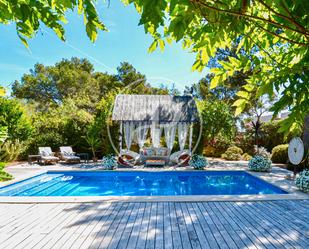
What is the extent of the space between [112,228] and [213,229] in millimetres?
1866

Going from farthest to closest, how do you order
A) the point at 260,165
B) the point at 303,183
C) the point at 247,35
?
the point at 260,165 < the point at 303,183 < the point at 247,35

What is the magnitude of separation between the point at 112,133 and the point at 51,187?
5.85 m

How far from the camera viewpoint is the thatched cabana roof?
1434cm

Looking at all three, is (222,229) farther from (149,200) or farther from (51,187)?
(51,187)

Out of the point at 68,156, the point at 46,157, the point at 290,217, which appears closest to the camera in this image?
the point at 290,217

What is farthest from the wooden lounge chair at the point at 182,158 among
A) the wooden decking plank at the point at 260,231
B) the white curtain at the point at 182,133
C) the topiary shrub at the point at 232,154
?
the wooden decking plank at the point at 260,231

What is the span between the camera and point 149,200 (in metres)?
6.52

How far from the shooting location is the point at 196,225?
4836 millimetres

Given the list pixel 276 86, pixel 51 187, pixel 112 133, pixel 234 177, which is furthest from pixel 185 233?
pixel 112 133

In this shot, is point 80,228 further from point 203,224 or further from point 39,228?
→ point 203,224

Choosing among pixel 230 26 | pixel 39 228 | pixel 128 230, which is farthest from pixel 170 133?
pixel 230 26

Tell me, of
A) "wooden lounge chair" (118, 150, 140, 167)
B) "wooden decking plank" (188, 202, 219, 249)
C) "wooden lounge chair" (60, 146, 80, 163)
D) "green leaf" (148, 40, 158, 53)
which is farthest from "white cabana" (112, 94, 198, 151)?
"green leaf" (148, 40, 158, 53)

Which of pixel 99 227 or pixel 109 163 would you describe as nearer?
pixel 99 227

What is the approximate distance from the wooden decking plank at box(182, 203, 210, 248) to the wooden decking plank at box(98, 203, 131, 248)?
140 cm
